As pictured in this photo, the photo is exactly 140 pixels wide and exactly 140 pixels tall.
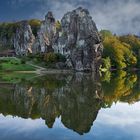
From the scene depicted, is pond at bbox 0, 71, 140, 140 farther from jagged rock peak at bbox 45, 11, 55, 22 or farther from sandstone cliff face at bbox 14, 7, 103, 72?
jagged rock peak at bbox 45, 11, 55, 22

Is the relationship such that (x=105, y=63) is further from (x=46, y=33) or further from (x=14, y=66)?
(x=14, y=66)

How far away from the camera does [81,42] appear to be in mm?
106625

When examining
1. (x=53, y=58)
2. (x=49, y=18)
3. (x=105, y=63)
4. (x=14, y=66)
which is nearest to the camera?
(x=14, y=66)

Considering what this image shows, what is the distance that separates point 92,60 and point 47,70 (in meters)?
16.6

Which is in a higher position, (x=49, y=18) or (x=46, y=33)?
(x=49, y=18)

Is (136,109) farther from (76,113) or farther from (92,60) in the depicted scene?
(92,60)

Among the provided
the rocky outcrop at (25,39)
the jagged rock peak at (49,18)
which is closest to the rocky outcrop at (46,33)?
the jagged rock peak at (49,18)

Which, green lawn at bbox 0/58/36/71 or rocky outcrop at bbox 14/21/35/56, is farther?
rocky outcrop at bbox 14/21/35/56

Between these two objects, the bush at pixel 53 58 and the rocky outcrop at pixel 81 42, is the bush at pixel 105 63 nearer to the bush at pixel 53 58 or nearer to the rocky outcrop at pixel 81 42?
the rocky outcrop at pixel 81 42

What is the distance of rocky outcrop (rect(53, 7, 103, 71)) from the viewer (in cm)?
10400

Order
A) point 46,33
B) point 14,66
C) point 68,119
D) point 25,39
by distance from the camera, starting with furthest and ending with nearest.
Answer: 1. point 25,39
2. point 46,33
3. point 14,66
4. point 68,119

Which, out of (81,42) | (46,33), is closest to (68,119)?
(81,42)

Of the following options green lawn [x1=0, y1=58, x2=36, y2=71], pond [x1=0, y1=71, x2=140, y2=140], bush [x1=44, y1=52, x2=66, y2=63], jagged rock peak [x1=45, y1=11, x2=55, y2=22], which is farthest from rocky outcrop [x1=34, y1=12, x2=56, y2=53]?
pond [x1=0, y1=71, x2=140, y2=140]

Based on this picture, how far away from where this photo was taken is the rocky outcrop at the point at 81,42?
104000mm
